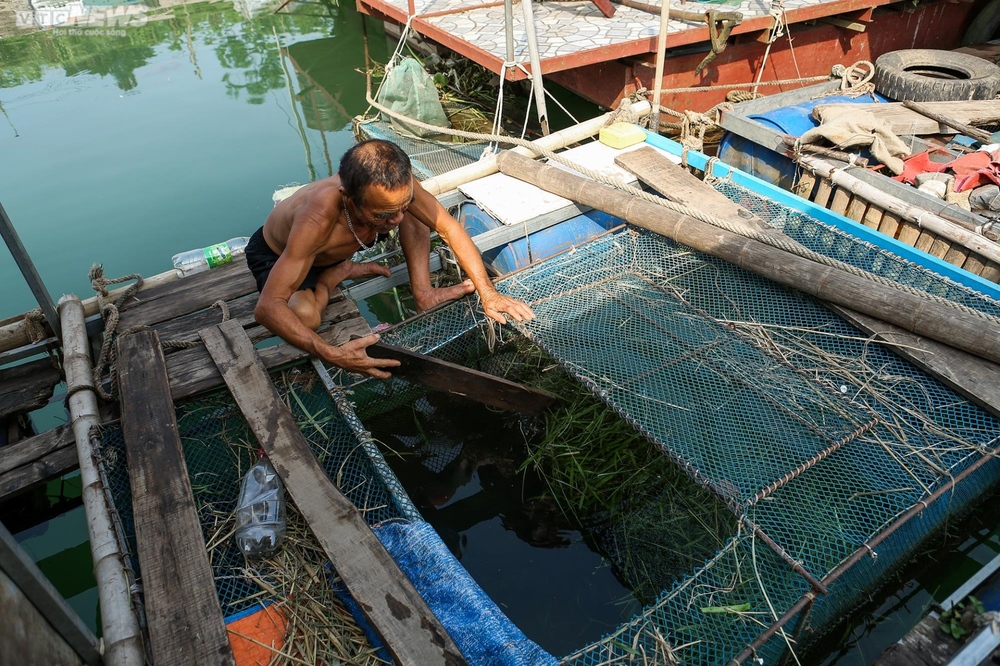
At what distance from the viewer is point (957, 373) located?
3.06 m

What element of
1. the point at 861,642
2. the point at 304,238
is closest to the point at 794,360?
the point at 861,642

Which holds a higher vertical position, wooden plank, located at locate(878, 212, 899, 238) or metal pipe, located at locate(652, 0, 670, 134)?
metal pipe, located at locate(652, 0, 670, 134)

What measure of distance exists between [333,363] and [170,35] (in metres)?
13.8

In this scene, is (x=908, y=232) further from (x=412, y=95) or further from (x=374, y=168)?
(x=412, y=95)

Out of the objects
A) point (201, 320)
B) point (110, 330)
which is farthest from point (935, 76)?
point (110, 330)

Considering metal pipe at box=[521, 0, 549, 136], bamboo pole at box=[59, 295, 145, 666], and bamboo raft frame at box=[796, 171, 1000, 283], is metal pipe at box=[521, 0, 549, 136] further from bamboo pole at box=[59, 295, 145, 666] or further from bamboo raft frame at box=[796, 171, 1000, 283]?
bamboo pole at box=[59, 295, 145, 666]

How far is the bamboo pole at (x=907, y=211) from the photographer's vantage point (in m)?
4.08

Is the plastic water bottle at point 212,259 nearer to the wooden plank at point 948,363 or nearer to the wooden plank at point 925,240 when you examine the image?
the wooden plank at point 948,363

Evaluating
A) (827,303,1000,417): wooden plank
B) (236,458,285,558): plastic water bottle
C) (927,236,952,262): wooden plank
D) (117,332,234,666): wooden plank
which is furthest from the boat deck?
(236,458,285,558): plastic water bottle

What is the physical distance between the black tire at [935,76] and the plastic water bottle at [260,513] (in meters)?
7.15

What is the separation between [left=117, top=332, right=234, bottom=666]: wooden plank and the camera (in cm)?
221

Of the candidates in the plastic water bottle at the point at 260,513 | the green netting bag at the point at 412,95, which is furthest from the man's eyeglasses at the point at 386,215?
the green netting bag at the point at 412,95

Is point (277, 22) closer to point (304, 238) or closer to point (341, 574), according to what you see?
point (304, 238)

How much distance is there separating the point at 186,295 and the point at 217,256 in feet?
1.81
